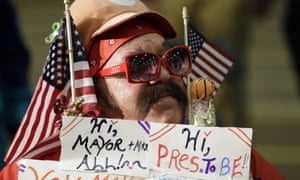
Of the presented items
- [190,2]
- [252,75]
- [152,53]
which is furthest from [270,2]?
[152,53]

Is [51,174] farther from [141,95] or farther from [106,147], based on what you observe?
[141,95]

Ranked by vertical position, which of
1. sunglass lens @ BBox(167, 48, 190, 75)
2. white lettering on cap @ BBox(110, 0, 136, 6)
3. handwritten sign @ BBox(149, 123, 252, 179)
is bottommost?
handwritten sign @ BBox(149, 123, 252, 179)

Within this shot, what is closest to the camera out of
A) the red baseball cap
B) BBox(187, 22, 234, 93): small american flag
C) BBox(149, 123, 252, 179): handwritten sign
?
BBox(149, 123, 252, 179): handwritten sign

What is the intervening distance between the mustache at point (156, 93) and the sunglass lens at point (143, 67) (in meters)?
0.04

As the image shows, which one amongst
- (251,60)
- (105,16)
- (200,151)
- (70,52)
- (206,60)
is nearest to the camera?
(200,151)

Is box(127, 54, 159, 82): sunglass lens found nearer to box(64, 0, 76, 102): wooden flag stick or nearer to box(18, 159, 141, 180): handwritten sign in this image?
box(64, 0, 76, 102): wooden flag stick

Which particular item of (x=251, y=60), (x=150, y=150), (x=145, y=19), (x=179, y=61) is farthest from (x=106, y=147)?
(x=251, y=60)

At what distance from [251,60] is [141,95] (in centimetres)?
553

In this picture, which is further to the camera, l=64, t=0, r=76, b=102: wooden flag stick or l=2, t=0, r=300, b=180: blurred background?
l=2, t=0, r=300, b=180: blurred background

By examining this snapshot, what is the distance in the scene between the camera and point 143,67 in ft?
12.5

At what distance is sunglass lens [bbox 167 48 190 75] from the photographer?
12.7 ft

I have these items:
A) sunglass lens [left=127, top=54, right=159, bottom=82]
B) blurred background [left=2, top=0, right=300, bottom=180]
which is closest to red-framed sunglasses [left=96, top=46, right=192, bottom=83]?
sunglass lens [left=127, top=54, right=159, bottom=82]

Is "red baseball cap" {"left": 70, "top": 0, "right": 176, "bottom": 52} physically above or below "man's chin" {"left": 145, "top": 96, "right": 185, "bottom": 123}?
above

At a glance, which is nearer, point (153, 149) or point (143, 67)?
point (153, 149)
